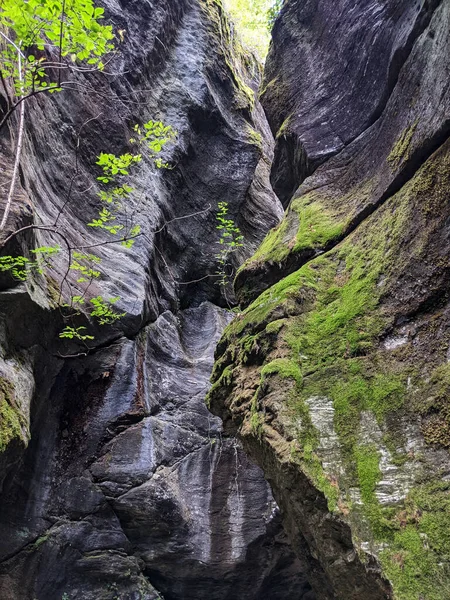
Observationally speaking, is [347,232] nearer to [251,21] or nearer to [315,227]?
[315,227]

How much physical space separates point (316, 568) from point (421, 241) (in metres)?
3.60

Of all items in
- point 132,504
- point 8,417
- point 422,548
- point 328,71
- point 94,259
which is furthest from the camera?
point 328,71

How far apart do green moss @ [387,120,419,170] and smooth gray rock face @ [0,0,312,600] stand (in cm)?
396

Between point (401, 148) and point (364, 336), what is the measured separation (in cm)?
249

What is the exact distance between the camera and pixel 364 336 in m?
4.34

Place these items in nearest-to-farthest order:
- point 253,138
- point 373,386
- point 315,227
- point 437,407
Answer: point 437,407
point 373,386
point 315,227
point 253,138

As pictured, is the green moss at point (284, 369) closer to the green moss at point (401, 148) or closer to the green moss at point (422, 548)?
the green moss at point (422, 548)

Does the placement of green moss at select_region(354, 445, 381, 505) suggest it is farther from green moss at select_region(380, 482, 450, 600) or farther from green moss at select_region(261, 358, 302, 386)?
green moss at select_region(261, 358, 302, 386)

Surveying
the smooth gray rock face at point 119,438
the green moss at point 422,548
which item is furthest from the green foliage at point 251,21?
the green moss at point 422,548

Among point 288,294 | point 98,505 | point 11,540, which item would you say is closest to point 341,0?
point 288,294

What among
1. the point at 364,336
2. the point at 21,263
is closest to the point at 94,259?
the point at 21,263

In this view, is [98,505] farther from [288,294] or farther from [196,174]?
[196,174]

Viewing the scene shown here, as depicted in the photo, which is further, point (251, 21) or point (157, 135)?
point (251, 21)

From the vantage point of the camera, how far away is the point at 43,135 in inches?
376
